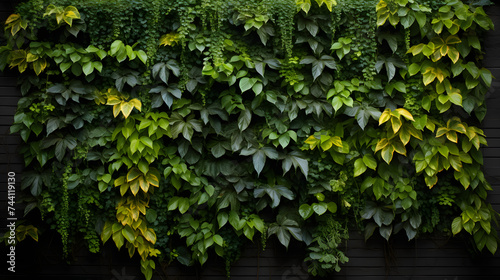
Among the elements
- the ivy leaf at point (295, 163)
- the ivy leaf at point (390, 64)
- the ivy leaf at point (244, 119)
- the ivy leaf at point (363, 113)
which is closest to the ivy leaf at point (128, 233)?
the ivy leaf at point (244, 119)

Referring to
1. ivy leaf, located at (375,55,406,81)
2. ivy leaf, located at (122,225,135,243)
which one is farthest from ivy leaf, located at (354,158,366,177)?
ivy leaf, located at (122,225,135,243)

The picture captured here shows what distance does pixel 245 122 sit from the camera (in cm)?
313

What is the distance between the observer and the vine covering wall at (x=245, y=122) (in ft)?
10.3

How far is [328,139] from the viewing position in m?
3.11

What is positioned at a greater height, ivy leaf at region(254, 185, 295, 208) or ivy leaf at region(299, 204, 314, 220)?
ivy leaf at region(254, 185, 295, 208)

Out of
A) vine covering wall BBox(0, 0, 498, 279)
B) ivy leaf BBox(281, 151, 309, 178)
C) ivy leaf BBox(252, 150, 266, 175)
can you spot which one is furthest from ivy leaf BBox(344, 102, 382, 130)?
ivy leaf BBox(252, 150, 266, 175)

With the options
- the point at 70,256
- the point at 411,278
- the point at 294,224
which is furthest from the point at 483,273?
the point at 70,256

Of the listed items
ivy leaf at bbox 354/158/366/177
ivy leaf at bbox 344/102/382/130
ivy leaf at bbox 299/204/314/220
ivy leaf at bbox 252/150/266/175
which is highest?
ivy leaf at bbox 344/102/382/130

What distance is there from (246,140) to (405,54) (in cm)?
147

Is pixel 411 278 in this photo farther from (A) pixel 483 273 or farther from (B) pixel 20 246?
(B) pixel 20 246

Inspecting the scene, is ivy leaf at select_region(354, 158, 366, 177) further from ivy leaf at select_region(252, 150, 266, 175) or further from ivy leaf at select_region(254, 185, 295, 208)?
ivy leaf at select_region(252, 150, 266, 175)

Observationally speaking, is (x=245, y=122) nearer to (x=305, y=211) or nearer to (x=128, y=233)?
(x=305, y=211)

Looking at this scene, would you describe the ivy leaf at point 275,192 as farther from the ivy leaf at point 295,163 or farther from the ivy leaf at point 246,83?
the ivy leaf at point 246,83

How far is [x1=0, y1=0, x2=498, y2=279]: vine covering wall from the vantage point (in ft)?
10.3
